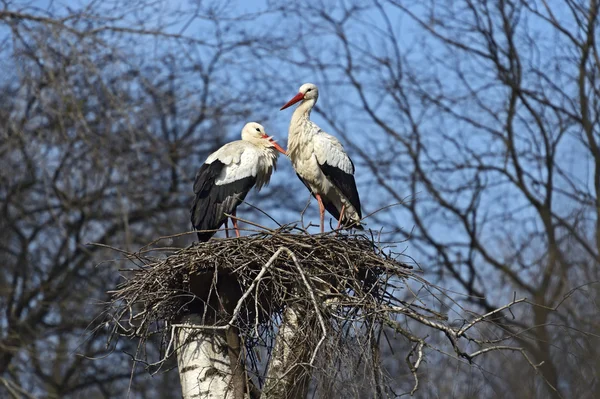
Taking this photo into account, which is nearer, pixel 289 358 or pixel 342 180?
pixel 289 358

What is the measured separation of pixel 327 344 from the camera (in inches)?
201

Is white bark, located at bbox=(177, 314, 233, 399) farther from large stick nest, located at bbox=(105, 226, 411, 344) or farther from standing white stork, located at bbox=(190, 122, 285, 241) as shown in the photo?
standing white stork, located at bbox=(190, 122, 285, 241)

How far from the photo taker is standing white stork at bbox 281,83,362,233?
321 inches

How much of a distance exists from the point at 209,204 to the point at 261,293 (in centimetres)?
219

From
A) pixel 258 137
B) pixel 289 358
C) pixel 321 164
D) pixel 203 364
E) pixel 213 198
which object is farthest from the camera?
pixel 258 137

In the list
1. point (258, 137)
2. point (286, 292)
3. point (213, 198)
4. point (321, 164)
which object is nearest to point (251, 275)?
point (286, 292)

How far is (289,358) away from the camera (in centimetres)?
557

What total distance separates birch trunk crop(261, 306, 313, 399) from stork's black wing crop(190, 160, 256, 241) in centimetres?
219

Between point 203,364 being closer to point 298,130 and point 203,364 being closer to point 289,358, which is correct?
point 289,358

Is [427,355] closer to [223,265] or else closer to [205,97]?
[223,265]

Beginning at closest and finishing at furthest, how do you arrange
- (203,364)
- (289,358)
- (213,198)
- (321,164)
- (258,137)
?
(289,358) → (203,364) → (213,198) → (321,164) → (258,137)

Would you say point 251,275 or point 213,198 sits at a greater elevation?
point 213,198

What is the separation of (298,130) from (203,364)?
290 centimetres

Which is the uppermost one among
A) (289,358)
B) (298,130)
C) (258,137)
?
(258,137)
